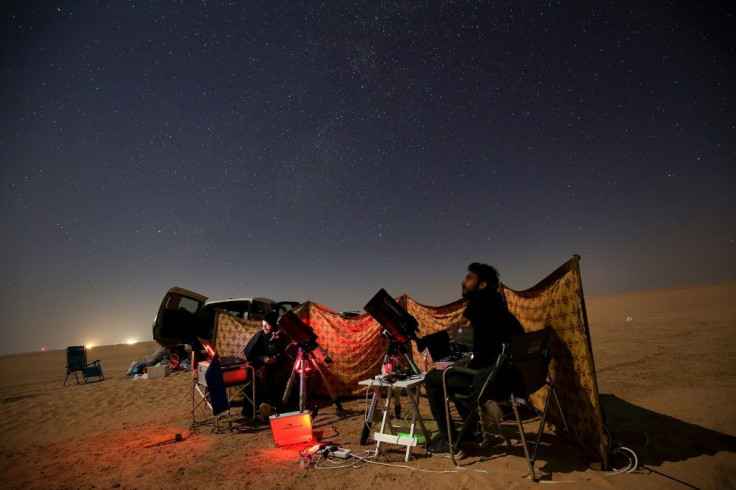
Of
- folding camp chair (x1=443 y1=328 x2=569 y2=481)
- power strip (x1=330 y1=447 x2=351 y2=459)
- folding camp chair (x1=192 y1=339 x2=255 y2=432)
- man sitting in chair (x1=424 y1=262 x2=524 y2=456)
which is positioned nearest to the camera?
folding camp chair (x1=443 y1=328 x2=569 y2=481)

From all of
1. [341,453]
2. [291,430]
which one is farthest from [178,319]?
[341,453]

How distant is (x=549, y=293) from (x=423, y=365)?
13.1ft

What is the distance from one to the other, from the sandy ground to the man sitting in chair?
0.76m

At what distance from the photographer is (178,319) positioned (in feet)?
20.0

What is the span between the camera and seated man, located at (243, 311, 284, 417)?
6633 millimetres

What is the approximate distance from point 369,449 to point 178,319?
426cm

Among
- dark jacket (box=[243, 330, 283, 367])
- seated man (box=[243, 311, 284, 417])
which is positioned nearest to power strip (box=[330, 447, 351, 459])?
seated man (box=[243, 311, 284, 417])

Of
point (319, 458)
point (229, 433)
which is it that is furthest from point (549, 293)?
point (229, 433)

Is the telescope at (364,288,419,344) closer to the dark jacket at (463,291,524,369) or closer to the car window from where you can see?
the dark jacket at (463,291,524,369)

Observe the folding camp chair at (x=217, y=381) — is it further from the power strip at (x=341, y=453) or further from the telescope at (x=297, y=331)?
the power strip at (x=341, y=453)

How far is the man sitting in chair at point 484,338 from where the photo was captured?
136 inches

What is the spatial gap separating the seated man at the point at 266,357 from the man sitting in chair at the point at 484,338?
12.4 feet

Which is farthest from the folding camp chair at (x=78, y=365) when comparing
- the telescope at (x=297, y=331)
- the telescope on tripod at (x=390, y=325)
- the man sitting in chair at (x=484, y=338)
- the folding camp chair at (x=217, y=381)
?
the man sitting in chair at (x=484, y=338)

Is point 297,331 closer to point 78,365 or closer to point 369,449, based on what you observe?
point 369,449
